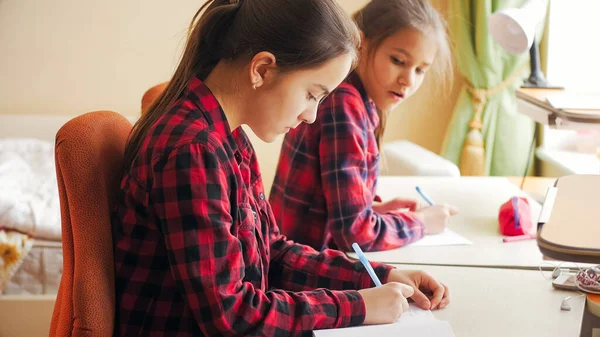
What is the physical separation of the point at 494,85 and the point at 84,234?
2.45 metres

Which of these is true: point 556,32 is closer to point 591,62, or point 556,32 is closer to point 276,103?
point 591,62

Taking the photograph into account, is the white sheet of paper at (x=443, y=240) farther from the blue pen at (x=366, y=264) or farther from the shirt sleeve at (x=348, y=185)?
the blue pen at (x=366, y=264)

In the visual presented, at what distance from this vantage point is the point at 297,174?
1.51m

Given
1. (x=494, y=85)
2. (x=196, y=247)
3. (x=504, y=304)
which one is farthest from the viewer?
(x=494, y=85)

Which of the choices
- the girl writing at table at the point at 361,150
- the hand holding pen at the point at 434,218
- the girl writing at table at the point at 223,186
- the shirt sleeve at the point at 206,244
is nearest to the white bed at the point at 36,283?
the girl writing at table at the point at 361,150

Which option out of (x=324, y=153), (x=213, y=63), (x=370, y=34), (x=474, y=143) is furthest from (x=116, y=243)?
(x=474, y=143)

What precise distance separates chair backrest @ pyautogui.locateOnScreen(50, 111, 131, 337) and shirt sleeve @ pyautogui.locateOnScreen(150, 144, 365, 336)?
92 millimetres

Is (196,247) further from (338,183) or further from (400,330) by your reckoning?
(338,183)

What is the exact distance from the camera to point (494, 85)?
123 inches

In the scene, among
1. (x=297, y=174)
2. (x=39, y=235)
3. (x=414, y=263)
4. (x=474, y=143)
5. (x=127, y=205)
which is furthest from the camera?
(x=474, y=143)

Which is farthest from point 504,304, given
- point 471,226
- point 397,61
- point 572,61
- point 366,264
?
point 572,61

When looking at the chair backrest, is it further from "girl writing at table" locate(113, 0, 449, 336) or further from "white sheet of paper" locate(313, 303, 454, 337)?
"white sheet of paper" locate(313, 303, 454, 337)

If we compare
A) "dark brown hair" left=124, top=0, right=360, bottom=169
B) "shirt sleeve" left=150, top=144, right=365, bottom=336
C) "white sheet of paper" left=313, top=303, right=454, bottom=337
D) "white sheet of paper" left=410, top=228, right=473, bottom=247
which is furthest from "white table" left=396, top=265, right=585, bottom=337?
"dark brown hair" left=124, top=0, right=360, bottom=169

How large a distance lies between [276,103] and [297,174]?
452 mm
